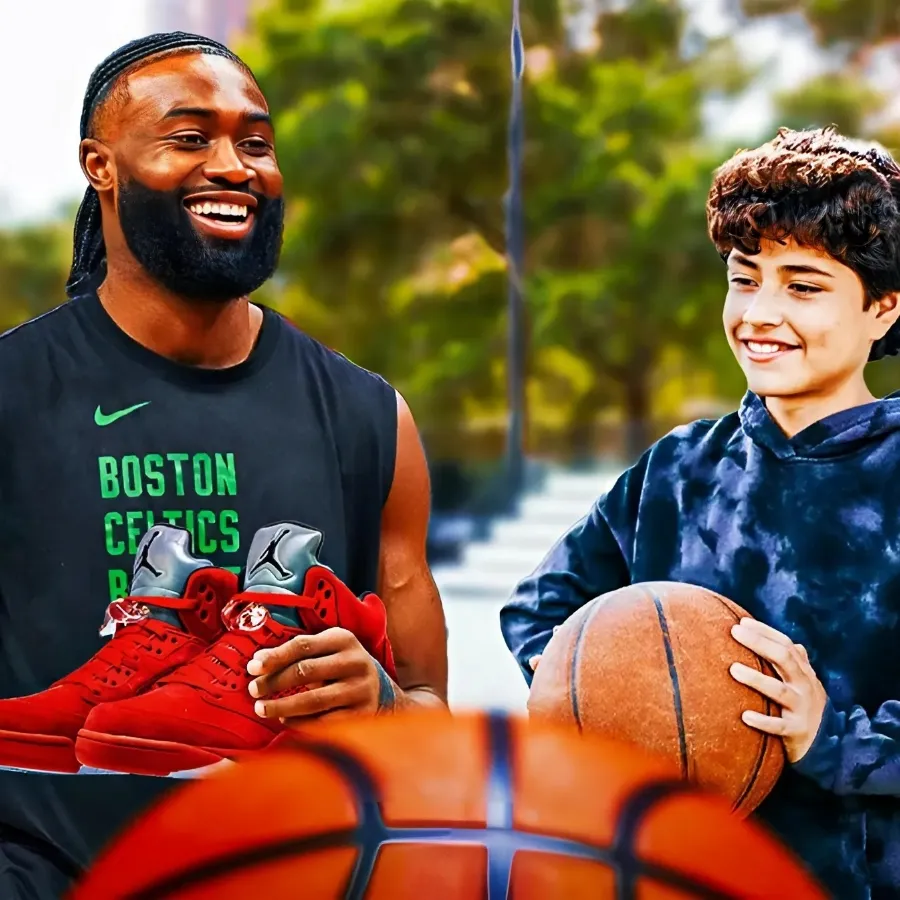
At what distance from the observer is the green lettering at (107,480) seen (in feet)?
5.82

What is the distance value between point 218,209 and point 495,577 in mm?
677

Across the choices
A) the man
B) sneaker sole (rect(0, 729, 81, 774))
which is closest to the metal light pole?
the man

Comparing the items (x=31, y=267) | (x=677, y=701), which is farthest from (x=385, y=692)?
(x=31, y=267)

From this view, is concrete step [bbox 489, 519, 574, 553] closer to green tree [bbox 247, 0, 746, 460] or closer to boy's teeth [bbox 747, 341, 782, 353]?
green tree [bbox 247, 0, 746, 460]

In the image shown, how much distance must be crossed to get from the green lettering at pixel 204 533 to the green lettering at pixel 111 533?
10 cm

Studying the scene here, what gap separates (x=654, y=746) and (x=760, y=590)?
0.89 ft

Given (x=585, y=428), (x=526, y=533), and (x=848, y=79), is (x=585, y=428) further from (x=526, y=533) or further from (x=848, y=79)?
(x=848, y=79)

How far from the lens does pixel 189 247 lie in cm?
179

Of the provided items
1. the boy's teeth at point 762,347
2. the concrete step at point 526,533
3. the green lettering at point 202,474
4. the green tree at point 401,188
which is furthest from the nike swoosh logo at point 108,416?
the boy's teeth at point 762,347

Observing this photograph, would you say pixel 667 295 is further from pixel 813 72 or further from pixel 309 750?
pixel 309 750

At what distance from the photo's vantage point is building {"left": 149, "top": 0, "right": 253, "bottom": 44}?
6.46 ft

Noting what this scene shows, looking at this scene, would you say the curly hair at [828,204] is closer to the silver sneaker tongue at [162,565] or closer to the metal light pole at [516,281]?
the metal light pole at [516,281]

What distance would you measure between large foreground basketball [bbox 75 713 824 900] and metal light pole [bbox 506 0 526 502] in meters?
0.53

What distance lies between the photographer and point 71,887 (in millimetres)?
1781
